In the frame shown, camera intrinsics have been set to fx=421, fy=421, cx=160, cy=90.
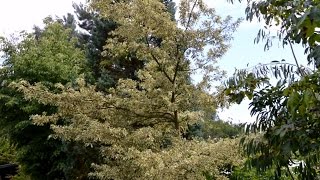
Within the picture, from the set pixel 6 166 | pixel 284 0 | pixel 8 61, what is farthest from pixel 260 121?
pixel 6 166

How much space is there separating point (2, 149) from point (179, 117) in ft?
39.4

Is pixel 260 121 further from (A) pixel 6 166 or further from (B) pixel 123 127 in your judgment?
(A) pixel 6 166

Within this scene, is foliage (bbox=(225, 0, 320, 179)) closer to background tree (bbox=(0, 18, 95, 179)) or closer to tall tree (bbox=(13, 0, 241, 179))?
tall tree (bbox=(13, 0, 241, 179))

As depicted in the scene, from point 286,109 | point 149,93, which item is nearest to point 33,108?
point 149,93

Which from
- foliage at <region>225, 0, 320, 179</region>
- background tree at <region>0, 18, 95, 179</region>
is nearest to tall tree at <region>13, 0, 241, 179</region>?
background tree at <region>0, 18, 95, 179</region>

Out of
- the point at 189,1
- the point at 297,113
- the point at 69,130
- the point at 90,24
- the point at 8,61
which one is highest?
the point at 90,24

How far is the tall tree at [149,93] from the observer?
6.39 m

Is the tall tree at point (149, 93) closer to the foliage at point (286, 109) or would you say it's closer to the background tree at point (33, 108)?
the background tree at point (33, 108)

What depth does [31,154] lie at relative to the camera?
438 inches

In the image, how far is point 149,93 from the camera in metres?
6.84

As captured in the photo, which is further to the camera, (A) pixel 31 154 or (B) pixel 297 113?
(A) pixel 31 154

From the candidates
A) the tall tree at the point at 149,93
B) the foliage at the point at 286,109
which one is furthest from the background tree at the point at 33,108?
the foliage at the point at 286,109

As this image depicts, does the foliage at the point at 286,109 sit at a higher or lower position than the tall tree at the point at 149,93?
lower

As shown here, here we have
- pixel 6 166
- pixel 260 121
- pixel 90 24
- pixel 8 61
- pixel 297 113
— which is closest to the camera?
pixel 297 113
